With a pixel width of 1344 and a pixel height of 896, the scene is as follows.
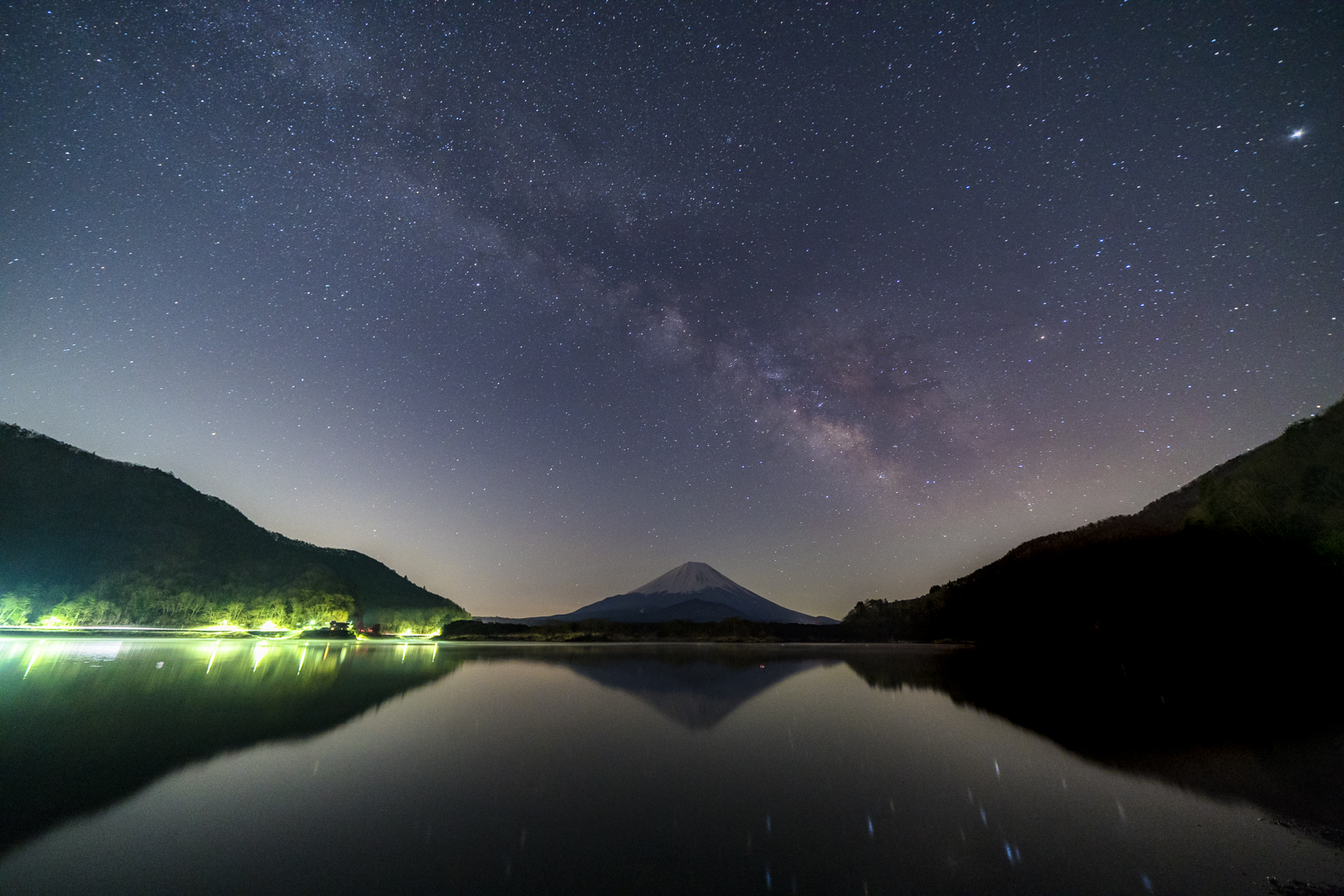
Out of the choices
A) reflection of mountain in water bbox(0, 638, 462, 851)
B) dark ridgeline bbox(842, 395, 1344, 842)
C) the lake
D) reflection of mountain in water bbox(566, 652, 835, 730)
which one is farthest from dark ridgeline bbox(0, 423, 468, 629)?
dark ridgeline bbox(842, 395, 1344, 842)

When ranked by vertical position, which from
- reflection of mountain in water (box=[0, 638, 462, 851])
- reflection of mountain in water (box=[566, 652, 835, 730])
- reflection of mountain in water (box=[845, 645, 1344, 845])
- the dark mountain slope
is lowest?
reflection of mountain in water (box=[845, 645, 1344, 845])

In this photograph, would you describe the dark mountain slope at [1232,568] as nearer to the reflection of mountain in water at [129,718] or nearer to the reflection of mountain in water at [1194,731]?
the reflection of mountain in water at [1194,731]

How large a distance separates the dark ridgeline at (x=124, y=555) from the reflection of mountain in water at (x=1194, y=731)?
99.3 m

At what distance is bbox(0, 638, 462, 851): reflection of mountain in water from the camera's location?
862 cm

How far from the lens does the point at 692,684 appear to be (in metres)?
28.5

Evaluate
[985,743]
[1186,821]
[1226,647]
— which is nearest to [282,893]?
[1186,821]

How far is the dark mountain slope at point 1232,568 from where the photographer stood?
1275 inches

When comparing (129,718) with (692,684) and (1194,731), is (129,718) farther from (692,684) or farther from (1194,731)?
(1194,731)

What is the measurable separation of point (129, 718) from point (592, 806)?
15.4 metres

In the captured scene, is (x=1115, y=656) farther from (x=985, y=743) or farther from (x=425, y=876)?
(x=425, y=876)

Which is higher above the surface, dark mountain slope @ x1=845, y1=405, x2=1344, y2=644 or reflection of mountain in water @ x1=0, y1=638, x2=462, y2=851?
dark mountain slope @ x1=845, y1=405, x2=1344, y2=644

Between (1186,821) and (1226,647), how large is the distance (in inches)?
1745

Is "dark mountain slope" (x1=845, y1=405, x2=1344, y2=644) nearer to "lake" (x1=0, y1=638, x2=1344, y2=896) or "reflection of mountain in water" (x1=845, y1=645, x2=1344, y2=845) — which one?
"reflection of mountain in water" (x1=845, y1=645, x2=1344, y2=845)

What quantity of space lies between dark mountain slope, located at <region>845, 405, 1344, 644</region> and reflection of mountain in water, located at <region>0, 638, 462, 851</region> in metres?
53.5
